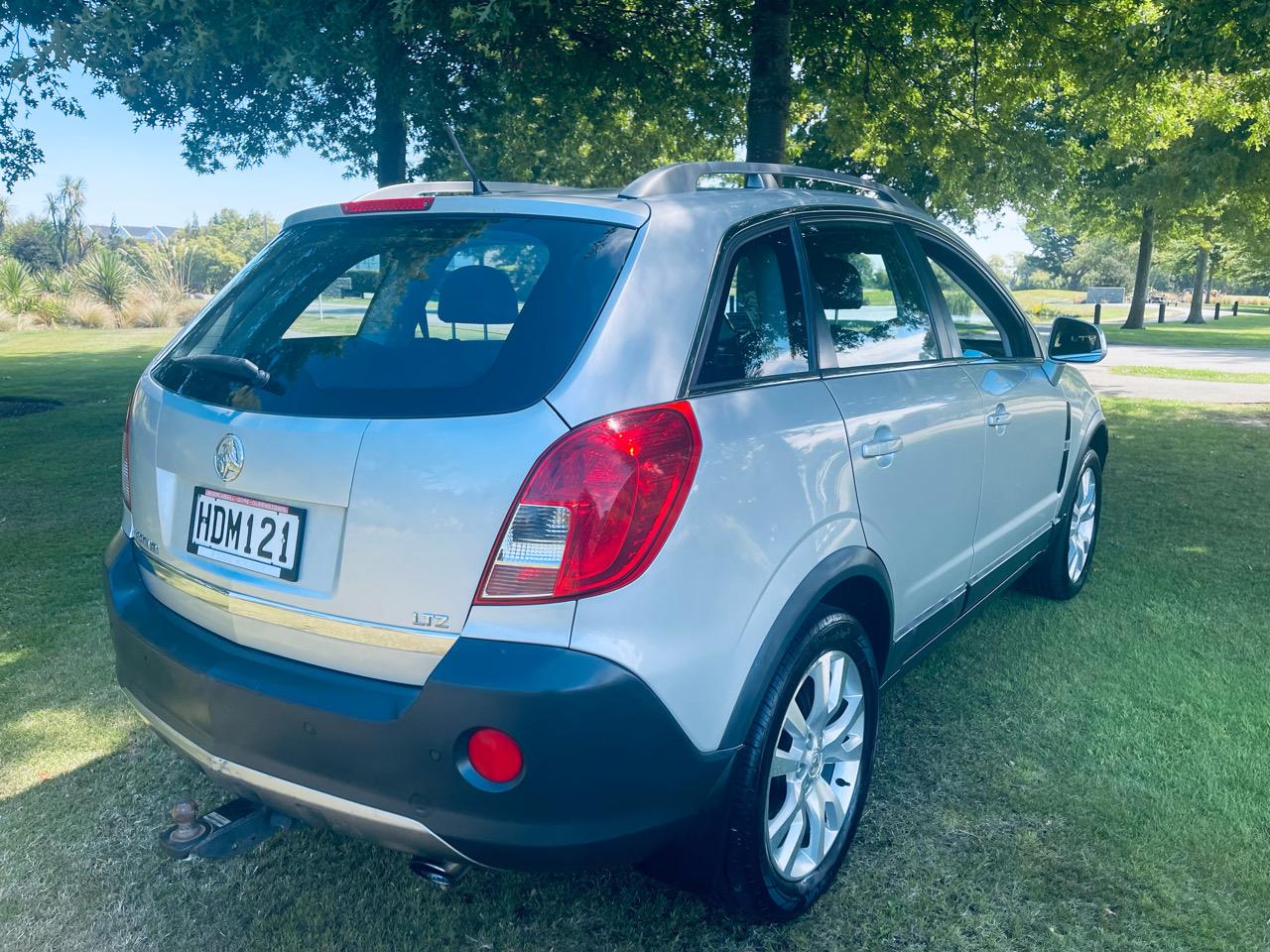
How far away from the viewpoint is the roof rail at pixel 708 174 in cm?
251

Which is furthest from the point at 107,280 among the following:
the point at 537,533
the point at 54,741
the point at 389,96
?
the point at 537,533

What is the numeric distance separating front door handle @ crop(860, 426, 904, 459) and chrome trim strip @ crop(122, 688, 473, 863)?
1472 millimetres

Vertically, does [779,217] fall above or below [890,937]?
above

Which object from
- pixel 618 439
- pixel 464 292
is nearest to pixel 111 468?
pixel 464 292

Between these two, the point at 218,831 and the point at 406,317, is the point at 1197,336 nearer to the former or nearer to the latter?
the point at 406,317

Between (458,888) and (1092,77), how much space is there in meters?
9.44

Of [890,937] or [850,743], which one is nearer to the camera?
[890,937]

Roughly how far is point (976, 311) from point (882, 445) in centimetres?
154

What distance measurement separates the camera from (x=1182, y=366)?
19891 millimetres

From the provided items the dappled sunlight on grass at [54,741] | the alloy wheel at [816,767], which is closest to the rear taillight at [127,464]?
the dappled sunlight on grass at [54,741]

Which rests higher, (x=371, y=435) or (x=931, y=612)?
(x=371, y=435)

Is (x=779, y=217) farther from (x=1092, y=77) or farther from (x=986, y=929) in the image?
(x=1092, y=77)

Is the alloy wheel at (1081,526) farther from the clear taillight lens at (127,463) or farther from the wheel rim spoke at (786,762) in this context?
the clear taillight lens at (127,463)

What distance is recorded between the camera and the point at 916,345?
3.32 metres
